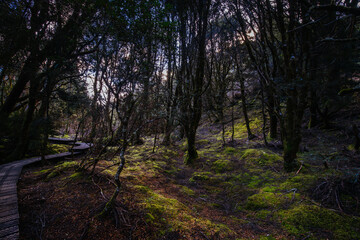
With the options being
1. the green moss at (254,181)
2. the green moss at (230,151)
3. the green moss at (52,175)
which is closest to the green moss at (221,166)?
the green moss at (254,181)

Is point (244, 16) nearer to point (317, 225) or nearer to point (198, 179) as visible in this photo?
point (198, 179)

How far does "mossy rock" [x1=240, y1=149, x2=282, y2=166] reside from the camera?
644cm

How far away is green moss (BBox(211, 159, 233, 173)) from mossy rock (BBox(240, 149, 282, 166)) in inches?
31.4

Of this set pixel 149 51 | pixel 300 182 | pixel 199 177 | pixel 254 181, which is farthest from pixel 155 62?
pixel 300 182

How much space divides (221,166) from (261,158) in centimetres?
175

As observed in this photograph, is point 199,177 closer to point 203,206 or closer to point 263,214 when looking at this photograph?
point 203,206

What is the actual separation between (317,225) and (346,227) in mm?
427

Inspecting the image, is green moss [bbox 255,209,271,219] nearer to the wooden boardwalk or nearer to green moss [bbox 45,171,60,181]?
the wooden boardwalk

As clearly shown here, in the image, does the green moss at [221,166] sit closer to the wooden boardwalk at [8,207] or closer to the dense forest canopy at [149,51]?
the dense forest canopy at [149,51]

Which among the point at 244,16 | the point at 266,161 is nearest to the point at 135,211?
the point at 266,161

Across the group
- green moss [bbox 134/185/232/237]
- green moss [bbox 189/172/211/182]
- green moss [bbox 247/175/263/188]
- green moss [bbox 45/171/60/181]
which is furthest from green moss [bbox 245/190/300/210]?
green moss [bbox 45/171/60/181]

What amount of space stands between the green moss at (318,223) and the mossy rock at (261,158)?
309cm

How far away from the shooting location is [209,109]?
16594 mm

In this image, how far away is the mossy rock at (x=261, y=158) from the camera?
253 inches
